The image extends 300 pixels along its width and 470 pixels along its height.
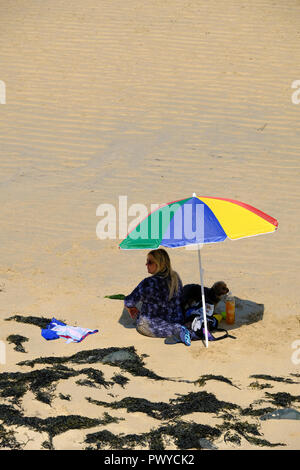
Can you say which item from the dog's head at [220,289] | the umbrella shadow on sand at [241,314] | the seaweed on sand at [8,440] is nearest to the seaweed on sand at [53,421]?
the seaweed on sand at [8,440]

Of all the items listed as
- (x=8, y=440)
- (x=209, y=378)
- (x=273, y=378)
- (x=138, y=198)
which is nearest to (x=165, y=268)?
(x=209, y=378)

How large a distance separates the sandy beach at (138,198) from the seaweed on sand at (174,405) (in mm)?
18

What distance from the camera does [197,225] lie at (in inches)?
260

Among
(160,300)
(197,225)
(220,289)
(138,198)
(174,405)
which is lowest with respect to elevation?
(174,405)

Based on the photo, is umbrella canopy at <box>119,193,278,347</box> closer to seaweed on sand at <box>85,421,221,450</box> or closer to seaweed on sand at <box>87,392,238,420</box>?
seaweed on sand at <box>87,392,238,420</box>

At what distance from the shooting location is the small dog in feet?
24.4

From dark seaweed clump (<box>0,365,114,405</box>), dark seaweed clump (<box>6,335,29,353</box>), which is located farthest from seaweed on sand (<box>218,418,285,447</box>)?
dark seaweed clump (<box>6,335,29,353</box>)

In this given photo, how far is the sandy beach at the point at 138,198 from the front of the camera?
5555 millimetres

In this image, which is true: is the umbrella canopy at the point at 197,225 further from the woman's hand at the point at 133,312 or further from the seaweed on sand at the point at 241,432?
the seaweed on sand at the point at 241,432

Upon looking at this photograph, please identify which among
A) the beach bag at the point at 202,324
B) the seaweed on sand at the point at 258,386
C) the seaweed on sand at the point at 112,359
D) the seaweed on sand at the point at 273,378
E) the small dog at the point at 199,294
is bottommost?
the seaweed on sand at the point at 258,386

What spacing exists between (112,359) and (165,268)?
43.5 inches

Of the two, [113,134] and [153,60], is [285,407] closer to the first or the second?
[113,134]

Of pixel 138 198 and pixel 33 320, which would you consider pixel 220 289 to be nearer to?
pixel 33 320

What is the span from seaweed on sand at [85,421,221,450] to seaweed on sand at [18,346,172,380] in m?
1.05
